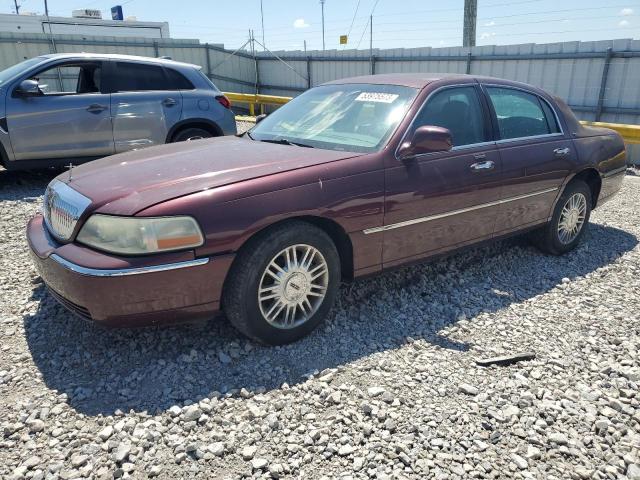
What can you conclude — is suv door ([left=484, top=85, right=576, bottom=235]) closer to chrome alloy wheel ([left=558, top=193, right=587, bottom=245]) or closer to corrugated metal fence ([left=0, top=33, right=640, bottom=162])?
chrome alloy wheel ([left=558, top=193, right=587, bottom=245])

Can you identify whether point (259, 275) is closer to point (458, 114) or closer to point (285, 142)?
point (285, 142)

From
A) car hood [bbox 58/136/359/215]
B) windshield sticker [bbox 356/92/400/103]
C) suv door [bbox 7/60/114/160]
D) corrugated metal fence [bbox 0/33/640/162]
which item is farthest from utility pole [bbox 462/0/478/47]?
car hood [bbox 58/136/359/215]

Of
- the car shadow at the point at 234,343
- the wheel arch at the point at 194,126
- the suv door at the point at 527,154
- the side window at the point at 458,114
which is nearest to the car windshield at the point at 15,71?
the wheel arch at the point at 194,126

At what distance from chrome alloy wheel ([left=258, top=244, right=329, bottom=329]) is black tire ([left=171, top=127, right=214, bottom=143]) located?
184 inches

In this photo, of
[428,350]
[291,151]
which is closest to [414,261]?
[428,350]

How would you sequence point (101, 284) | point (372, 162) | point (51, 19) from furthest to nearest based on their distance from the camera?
point (51, 19) < point (372, 162) < point (101, 284)

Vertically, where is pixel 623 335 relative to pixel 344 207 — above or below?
below

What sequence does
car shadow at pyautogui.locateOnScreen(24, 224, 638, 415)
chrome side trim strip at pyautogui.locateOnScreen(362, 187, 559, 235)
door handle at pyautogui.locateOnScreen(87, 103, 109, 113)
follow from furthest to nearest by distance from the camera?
door handle at pyautogui.locateOnScreen(87, 103, 109, 113) → chrome side trim strip at pyautogui.locateOnScreen(362, 187, 559, 235) → car shadow at pyautogui.locateOnScreen(24, 224, 638, 415)

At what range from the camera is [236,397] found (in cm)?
273

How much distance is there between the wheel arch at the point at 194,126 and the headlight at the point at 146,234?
4710mm

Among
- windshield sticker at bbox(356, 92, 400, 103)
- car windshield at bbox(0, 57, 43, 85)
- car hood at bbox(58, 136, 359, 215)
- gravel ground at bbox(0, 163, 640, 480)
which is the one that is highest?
car windshield at bbox(0, 57, 43, 85)

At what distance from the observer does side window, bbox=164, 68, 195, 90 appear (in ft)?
24.0

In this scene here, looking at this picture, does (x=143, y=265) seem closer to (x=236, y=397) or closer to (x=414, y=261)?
(x=236, y=397)

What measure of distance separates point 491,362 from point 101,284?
224 cm
